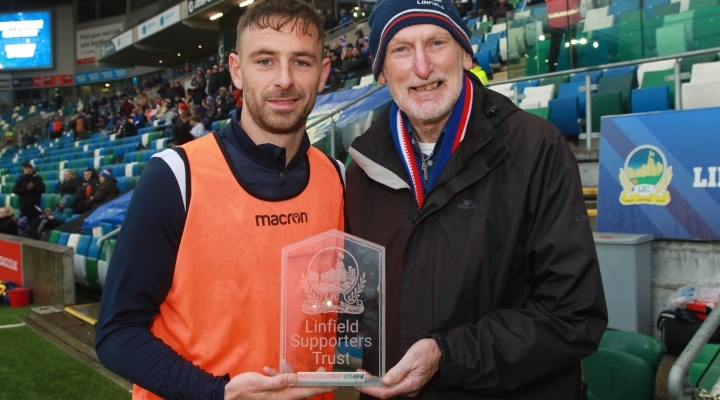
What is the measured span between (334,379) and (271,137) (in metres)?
0.67

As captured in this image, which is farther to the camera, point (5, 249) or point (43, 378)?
point (5, 249)

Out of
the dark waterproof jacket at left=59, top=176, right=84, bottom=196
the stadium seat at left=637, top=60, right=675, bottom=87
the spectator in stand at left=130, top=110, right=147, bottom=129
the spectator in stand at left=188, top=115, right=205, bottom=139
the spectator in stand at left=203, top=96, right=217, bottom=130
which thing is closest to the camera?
the stadium seat at left=637, top=60, right=675, bottom=87

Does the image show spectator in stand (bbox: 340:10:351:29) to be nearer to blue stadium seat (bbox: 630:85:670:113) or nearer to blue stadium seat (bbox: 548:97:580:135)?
blue stadium seat (bbox: 548:97:580:135)

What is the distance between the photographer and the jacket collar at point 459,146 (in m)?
1.32

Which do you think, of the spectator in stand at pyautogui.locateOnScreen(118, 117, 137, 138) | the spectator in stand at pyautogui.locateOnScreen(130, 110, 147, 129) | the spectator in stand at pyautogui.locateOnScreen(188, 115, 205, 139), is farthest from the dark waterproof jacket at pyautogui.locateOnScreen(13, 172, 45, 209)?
the spectator in stand at pyautogui.locateOnScreen(130, 110, 147, 129)

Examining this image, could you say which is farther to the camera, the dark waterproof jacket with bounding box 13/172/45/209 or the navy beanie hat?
the dark waterproof jacket with bounding box 13/172/45/209

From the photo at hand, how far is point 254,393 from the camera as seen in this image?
1.17 meters

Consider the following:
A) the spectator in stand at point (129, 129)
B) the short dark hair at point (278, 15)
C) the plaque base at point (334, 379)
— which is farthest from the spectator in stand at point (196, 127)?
the plaque base at point (334, 379)

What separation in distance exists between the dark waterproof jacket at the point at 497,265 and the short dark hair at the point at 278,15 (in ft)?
1.49

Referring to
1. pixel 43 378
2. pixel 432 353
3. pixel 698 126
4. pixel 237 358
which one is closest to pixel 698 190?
pixel 698 126

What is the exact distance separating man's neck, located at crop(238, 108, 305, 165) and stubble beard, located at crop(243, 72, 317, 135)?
0.04 ft

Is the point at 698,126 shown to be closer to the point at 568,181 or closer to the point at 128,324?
the point at 568,181

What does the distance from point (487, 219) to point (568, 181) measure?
201 mm

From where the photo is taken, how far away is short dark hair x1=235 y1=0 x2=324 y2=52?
148 centimetres
